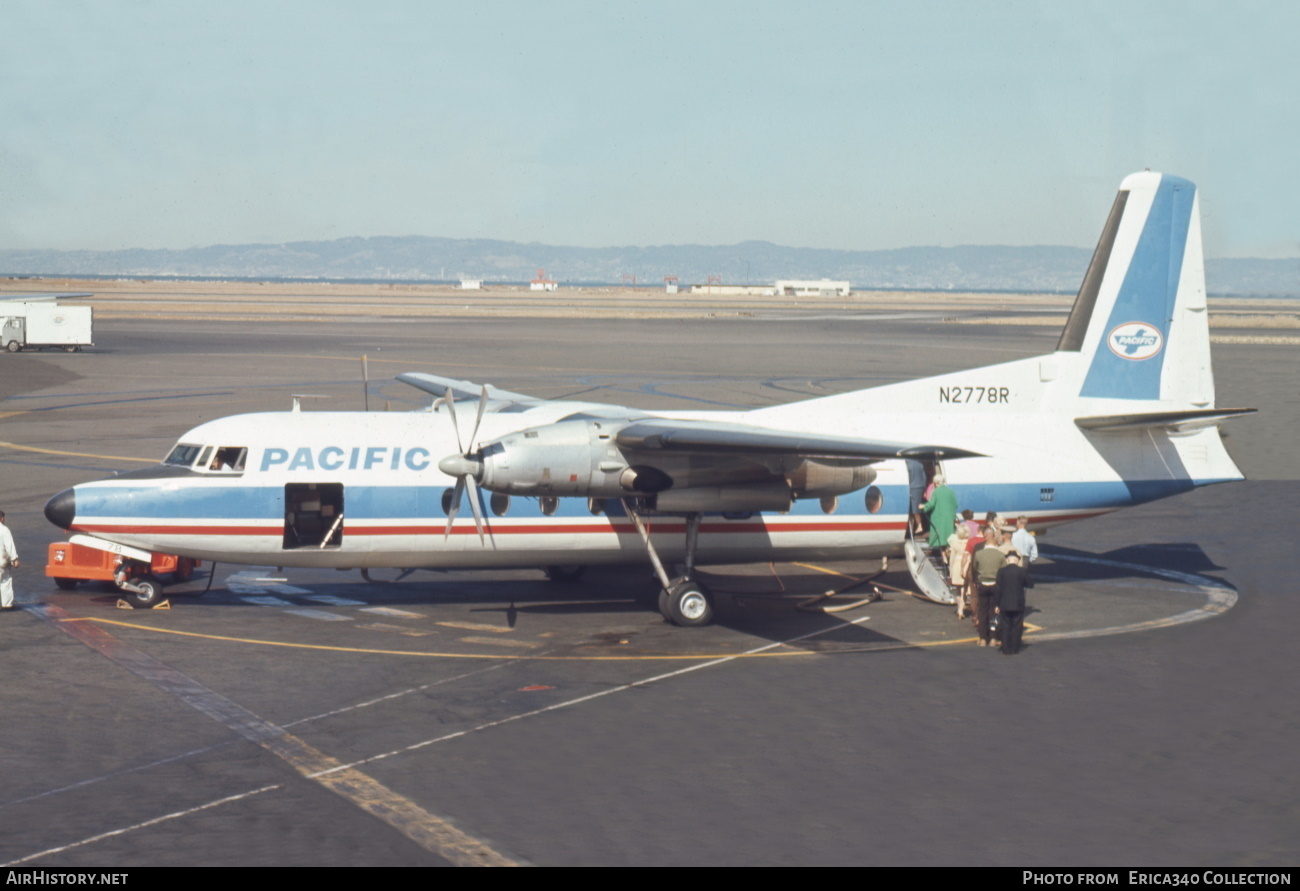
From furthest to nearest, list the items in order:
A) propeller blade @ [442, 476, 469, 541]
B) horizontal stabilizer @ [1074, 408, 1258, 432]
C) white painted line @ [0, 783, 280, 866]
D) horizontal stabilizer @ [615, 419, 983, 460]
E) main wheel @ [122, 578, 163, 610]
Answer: horizontal stabilizer @ [1074, 408, 1258, 432]
main wheel @ [122, 578, 163, 610]
propeller blade @ [442, 476, 469, 541]
horizontal stabilizer @ [615, 419, 983, 460]
white painted line @ [0, 783, 280, 866]

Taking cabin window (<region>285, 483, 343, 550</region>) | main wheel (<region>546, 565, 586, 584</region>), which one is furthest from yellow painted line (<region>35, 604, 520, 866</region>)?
main wheel (<region>546, 565, 586, 584</region>)

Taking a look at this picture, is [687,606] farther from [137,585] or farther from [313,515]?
[137,585]

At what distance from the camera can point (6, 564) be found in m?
20.0

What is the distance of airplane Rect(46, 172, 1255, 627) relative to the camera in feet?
63.5

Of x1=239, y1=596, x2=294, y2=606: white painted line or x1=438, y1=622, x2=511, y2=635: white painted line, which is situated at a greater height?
x1=438, y1=622, x2=511, y2=635: white painted line

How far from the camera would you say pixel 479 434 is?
69.1 ft

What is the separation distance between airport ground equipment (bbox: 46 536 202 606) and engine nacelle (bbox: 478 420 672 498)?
6.41 metres

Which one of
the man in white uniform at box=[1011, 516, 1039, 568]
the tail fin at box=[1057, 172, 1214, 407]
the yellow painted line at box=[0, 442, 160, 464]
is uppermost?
the tail fin at box=[1057, 172, 1214, 407]

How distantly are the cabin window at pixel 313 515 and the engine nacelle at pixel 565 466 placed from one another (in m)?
3.30

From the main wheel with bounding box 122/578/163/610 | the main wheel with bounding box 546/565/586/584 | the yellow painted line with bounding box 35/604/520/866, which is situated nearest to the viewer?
the yellow painted line with bounding box 35/604/520/866

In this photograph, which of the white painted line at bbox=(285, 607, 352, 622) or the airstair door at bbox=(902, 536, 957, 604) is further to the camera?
the airstair door at bbox=(902, 536, 957, 604)

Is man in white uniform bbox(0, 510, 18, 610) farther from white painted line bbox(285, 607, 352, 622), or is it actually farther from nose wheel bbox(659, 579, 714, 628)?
nose wheel bbox(659, 579, 714, 628)

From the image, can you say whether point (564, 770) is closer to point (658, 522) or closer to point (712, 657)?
point (712, 657)
